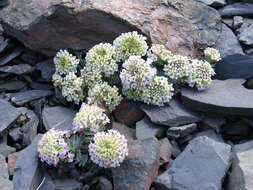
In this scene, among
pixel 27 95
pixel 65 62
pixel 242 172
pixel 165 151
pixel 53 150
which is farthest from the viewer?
pixel 27 95

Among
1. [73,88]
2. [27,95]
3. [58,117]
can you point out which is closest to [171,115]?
[73,88]

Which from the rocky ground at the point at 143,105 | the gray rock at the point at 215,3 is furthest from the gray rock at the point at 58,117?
the gray rock at the point at 215,3

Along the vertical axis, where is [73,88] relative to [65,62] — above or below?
below

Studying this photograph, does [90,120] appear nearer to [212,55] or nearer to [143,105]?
[143,105]

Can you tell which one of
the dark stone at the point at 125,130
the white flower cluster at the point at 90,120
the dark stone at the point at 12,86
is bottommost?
the dark stone at the point at 12,86

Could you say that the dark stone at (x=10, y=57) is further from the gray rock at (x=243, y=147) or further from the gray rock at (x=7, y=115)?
the gray rock at (x=243, y=147)

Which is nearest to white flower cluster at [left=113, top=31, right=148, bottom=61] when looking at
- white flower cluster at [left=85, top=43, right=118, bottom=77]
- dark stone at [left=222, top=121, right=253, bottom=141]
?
white flower cluster at [left=85, top=43, right=118, bottom=77]
